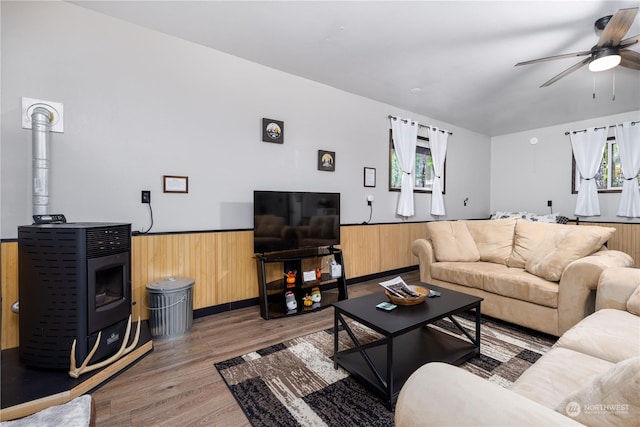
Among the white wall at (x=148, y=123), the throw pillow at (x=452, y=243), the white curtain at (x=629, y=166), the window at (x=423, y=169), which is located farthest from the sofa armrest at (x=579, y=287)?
the white curtain at (x=629, y=166)

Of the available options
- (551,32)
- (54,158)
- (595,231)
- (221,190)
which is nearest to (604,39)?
(551,32)

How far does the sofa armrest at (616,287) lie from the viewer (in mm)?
1834

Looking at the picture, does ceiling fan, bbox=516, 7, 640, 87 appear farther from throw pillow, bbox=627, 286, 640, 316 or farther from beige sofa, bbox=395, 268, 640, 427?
beige sofa, bbox=395, 268, 640, 427

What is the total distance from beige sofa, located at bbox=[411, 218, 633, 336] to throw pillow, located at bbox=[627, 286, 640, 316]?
0.39 m

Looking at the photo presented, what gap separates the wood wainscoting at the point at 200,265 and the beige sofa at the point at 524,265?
0.92 meters

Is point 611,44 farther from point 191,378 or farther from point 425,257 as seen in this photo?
point 191,378

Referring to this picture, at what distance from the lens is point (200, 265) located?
111 inches

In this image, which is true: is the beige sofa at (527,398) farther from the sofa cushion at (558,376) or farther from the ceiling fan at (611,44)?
the ceiling fan at (611,44)

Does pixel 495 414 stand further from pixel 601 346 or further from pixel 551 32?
pixel 551 32

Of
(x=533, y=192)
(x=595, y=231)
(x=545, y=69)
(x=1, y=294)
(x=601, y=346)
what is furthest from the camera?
(x=533, y=192)

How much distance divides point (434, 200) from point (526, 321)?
2831 millimetres

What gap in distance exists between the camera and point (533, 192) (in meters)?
5.69

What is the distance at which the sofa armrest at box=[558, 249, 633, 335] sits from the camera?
216cm

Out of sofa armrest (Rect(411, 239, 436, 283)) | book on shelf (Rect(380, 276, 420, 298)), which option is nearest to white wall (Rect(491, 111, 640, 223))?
sofa armrest (Rect(411, 239, 436, 283))
